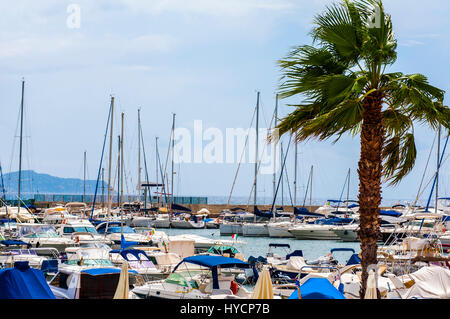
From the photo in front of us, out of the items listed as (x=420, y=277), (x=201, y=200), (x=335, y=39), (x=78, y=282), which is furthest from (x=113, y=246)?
(x=201, y=200)

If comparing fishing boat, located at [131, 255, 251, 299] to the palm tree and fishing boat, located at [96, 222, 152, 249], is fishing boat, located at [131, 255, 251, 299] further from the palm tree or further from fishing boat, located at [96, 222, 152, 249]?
fishing boat, located at [96, 222, 152, 249]

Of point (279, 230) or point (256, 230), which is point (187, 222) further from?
point (279, 230)

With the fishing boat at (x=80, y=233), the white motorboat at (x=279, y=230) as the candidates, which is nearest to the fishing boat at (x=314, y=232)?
the white motorboat at (x=279, y=230)

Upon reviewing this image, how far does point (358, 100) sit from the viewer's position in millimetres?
13672

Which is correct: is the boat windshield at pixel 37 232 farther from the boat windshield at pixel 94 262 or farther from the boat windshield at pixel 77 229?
the boat windshield at pixel 94 262

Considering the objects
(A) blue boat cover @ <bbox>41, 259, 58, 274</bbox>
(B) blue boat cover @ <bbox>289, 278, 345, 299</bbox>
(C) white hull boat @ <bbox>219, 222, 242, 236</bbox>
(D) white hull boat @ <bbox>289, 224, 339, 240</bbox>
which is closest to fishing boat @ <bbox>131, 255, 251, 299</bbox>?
(B) blue boat cover @ <bbox>289, 278, 345, 299</bbox>

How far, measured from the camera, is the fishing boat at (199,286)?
17.4 metres

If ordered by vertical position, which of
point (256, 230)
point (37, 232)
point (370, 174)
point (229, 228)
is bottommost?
point (229, 228)

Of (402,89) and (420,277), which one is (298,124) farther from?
(420,277)

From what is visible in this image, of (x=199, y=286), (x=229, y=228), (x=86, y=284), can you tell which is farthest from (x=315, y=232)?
(x=86, y=284)

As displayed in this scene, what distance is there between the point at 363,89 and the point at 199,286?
881 cm

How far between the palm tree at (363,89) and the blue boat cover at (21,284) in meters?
6.54

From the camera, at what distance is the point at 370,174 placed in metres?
14.1
